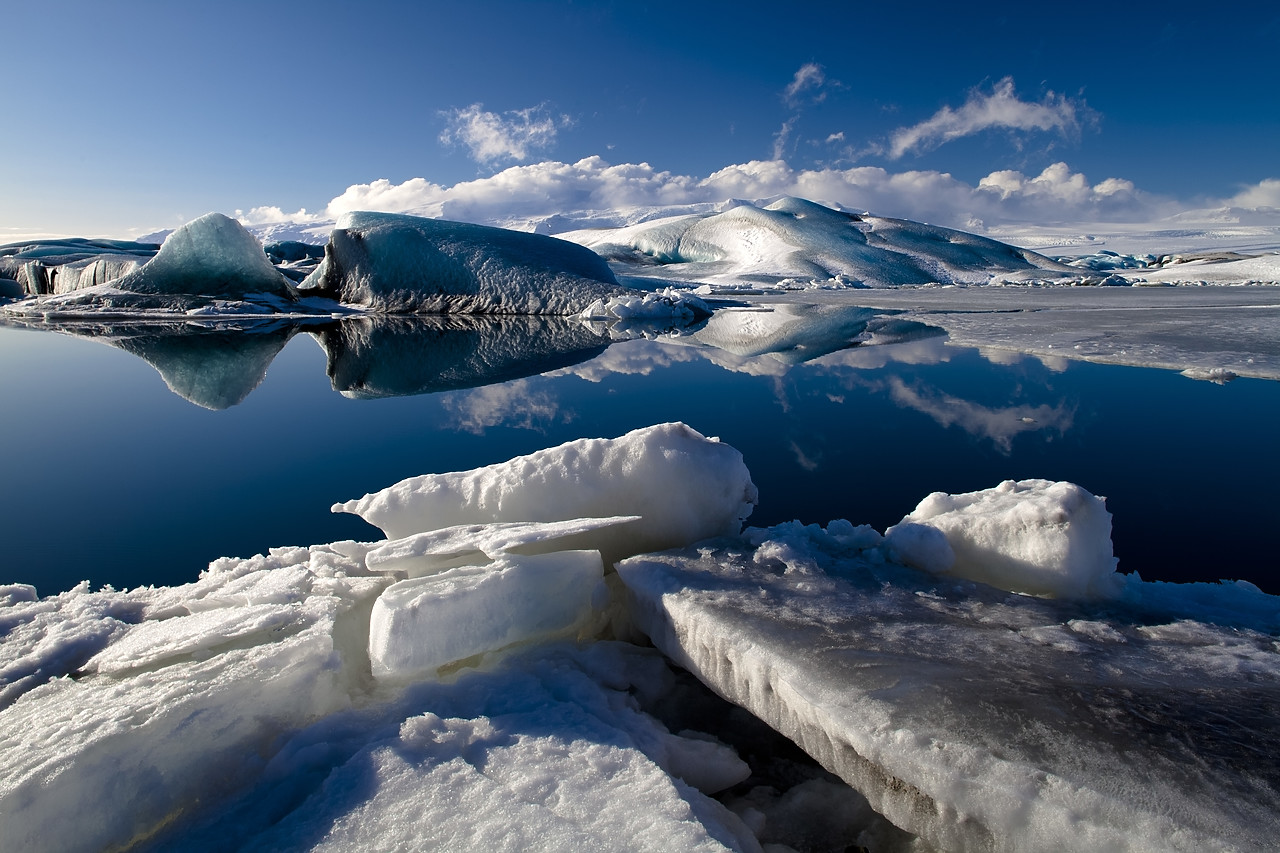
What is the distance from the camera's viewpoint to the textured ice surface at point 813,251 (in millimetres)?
29922

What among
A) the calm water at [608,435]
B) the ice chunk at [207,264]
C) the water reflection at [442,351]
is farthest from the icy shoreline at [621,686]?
the ice chunk at [207,264]

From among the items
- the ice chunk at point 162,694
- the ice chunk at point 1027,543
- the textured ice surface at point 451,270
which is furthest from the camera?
the textured ice surface at point 451,270

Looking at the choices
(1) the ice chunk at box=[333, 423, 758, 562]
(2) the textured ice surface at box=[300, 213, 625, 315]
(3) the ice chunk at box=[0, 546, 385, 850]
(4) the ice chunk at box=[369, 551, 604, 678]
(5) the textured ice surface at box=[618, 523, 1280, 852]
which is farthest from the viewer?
(2) the textured ice surface at box=[300, 213, 625, 315]

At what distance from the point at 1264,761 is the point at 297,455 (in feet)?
14.6

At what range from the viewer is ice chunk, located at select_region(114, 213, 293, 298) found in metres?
14.1

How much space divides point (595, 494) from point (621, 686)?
0.70 m

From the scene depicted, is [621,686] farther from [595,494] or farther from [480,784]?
[595,494]

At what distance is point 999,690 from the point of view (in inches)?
50.4

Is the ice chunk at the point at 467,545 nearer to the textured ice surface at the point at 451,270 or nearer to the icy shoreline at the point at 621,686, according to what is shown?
the icy shoreline at the point at 621,686

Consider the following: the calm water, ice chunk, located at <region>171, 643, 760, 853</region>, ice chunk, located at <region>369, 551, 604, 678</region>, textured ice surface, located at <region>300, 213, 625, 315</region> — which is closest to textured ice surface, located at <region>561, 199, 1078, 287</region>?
textured ice surface, located at <region>300, 213, 625, 315</region>

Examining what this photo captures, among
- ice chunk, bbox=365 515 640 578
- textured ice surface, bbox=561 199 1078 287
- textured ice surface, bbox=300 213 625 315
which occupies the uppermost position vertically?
textured ice surface, bbox=561 199 1078 287

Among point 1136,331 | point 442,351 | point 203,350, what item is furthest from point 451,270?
point 1136,331

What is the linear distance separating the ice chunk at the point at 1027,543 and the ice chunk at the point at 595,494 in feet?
2.05

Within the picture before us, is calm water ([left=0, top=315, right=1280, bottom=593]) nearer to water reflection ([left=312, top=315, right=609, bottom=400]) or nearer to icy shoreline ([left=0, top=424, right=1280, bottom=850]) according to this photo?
water reflection ([left=312, top=315, right=609, bottom=400])
